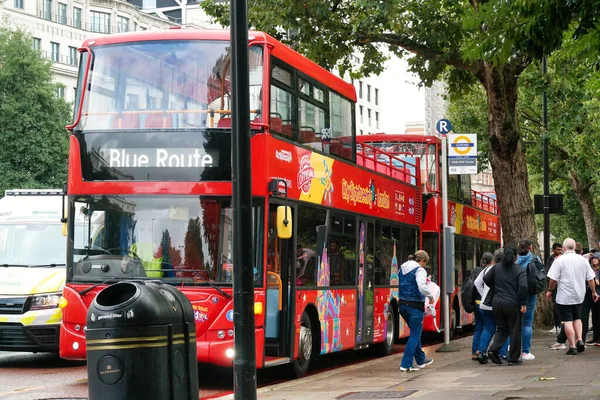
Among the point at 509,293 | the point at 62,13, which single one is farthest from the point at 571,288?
the point at 62,13

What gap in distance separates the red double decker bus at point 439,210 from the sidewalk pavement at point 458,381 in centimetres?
578

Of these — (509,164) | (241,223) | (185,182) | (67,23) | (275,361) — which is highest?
(67,23)

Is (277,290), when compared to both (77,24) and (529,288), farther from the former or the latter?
(77,24)

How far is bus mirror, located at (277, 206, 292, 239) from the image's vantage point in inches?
516

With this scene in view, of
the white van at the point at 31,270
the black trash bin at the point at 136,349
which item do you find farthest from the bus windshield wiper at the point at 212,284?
the black trash bin at the point at 136,349

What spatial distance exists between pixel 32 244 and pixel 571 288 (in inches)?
335

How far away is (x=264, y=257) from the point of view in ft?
43.2

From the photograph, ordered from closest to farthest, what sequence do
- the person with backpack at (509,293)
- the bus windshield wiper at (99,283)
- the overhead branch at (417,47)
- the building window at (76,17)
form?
the bus windshield wiper at (99,283) → the person with backpack at (509,293) → the overhead branch at (417,47) → the building window at (76,17)

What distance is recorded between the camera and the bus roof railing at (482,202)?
1107 inches

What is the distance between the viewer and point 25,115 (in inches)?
2199

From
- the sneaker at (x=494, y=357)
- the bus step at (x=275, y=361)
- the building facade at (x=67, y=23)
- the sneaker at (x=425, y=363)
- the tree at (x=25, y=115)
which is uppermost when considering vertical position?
the building facade at (x=67, y=23)

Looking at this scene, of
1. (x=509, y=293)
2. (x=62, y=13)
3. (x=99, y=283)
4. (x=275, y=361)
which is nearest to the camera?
(x=99, y=283)

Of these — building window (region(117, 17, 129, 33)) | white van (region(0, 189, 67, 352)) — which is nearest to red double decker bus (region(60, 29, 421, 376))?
white van (region(0, 189, 67, 352))

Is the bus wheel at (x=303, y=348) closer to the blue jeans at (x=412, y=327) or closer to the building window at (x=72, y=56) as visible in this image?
the blue jeans at (x=412, y=327)
